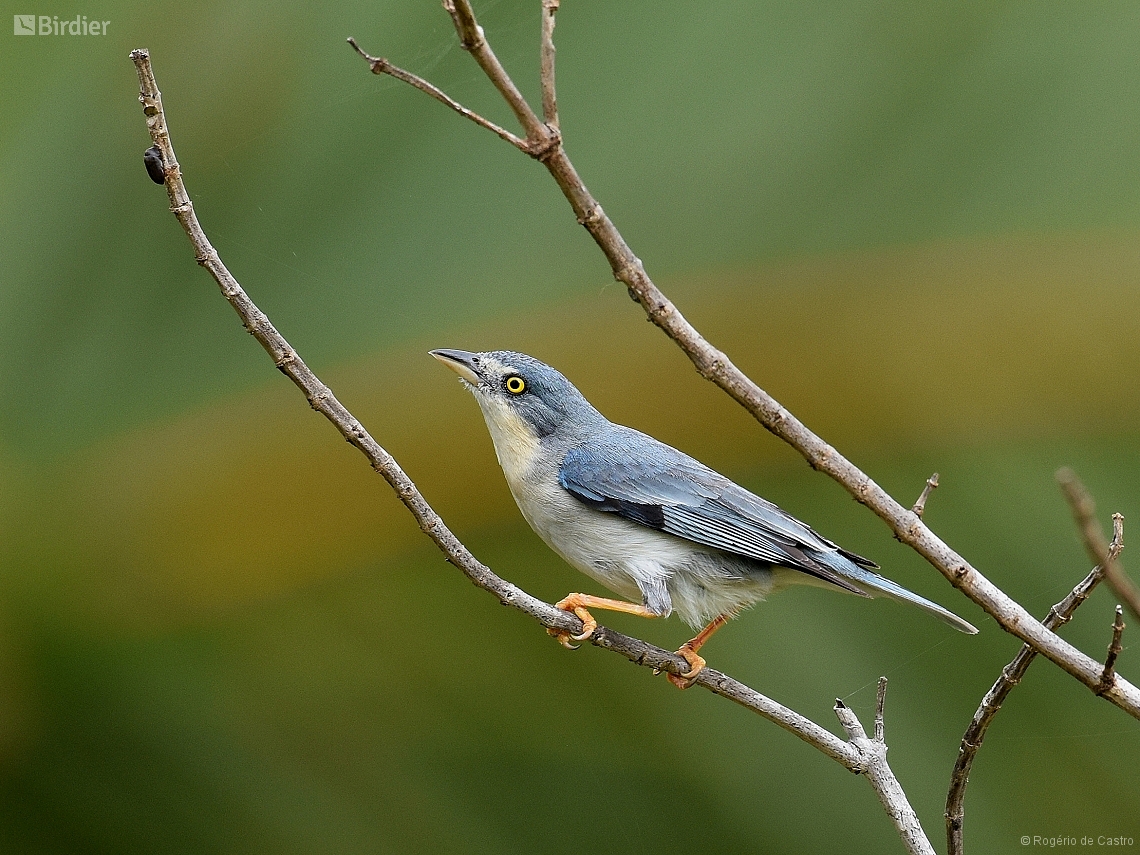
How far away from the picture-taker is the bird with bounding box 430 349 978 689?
113 inches

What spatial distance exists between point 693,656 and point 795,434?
3.94 feet

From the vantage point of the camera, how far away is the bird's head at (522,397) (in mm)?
3072

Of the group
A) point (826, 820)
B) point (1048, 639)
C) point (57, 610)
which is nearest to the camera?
point (1048, 639)

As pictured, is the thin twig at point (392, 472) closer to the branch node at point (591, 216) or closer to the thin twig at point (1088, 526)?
the branch node at point (591, 216)

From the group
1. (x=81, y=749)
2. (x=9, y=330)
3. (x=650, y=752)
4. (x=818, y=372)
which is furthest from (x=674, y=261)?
(x=81, y=749)

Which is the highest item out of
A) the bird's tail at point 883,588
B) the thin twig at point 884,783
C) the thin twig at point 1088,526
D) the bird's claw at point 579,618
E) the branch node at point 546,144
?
the branch node at point 546,144

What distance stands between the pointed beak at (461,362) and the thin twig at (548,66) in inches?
52.5

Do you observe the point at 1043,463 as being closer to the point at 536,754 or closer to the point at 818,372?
Result: the point at 818,372

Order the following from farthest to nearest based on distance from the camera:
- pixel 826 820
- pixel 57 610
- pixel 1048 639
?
pixel 826 820 → pixel 57 610 → pixel 1048 639

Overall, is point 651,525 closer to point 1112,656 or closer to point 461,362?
point 461,362

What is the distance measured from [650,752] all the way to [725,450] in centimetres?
→ 109

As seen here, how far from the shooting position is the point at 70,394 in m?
3.12

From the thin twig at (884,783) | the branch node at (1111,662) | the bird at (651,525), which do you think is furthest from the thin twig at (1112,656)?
the bird at (651,525)

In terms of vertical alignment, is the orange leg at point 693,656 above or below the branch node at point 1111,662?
above
